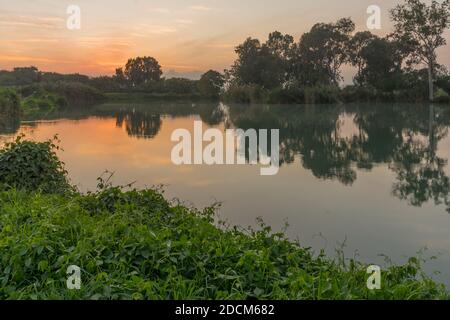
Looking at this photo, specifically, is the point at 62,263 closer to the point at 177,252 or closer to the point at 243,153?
the point at 177,252

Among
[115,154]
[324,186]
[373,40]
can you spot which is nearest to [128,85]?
[373,40]

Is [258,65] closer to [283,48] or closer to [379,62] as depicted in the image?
[283,48]

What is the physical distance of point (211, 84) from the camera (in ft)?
160

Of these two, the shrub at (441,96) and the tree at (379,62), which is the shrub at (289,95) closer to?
the tree at (379,62)

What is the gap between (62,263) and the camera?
116 inches

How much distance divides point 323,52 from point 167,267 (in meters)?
39.6

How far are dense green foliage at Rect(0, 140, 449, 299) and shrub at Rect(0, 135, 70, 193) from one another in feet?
6.06

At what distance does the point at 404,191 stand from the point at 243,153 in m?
4.60

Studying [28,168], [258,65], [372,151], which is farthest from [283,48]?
[28,168]

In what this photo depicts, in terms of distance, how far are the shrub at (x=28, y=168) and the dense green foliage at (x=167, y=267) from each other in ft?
6.06

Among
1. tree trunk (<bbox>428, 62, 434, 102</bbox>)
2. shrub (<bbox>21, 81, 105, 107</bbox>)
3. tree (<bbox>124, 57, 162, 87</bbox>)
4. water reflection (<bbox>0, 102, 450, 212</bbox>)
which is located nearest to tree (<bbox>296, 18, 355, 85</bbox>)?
tree trunk (<bbox>428, 62, 434, 102</bbox>)

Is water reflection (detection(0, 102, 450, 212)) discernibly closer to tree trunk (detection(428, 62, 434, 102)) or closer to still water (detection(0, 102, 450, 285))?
still water (detection(0, 102, 450, 285))

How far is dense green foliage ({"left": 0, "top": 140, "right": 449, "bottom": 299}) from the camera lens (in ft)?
8.62

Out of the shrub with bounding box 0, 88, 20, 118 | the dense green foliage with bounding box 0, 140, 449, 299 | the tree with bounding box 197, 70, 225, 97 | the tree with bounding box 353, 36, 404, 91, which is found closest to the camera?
the dense green foliage with bounding box 0, 140, 449, 299
